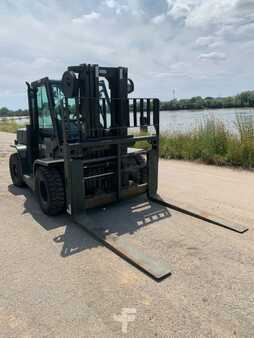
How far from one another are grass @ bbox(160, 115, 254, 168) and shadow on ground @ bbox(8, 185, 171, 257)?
405cm

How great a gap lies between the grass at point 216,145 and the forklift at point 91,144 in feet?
12.8

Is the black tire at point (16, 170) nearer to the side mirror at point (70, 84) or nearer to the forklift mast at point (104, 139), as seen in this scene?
the forklift mast at point (104, 139)

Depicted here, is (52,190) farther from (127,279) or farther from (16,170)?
(16,170)

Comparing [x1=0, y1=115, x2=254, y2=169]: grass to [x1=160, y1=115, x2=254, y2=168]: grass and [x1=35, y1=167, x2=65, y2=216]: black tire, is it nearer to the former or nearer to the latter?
[x1=160, y1=115, x2=254, y2=168]: grass

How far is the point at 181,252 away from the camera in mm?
3330

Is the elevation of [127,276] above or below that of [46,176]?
below

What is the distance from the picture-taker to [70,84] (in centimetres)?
404

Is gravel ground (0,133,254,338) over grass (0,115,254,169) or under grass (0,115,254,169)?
under

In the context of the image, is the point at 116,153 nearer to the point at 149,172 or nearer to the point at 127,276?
the point at 149,172

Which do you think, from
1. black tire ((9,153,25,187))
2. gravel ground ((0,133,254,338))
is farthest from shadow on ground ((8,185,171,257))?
black tire ((9,153,25,187))

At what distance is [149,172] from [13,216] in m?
2.67

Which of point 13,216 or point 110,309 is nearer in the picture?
point 110,309

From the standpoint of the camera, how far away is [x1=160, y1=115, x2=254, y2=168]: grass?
795cm

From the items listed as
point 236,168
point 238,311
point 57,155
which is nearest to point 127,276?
point 238,311
